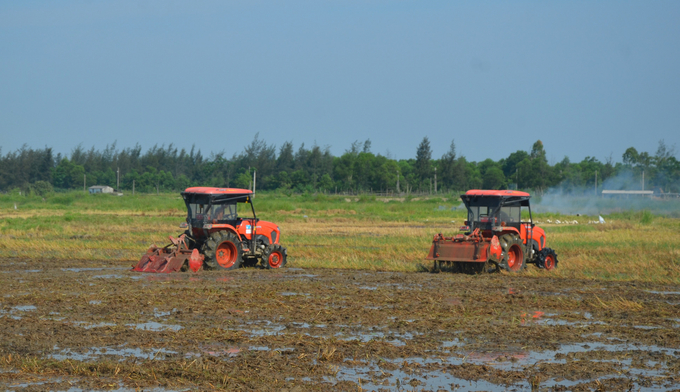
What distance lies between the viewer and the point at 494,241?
16.6m

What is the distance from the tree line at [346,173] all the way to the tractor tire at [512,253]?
60.8 m

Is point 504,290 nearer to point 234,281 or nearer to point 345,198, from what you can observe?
point 234,281

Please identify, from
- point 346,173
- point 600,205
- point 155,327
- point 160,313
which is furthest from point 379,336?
point 346,173

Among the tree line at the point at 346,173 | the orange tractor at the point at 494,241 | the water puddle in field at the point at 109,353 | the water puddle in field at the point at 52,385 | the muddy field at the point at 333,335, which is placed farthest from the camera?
the tree line at the point at 346,173

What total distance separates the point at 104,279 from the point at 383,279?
6042 mm

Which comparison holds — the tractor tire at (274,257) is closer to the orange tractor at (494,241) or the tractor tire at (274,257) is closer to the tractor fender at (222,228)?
the tractor fender at (222,228)

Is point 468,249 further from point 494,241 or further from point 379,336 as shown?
point 379,336

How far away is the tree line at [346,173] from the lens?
83.1 m

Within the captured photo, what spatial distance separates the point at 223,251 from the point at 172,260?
164cm

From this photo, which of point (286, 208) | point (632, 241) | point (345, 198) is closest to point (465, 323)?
point (632, 241)

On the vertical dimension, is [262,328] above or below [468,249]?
below

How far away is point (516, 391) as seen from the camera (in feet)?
21.3

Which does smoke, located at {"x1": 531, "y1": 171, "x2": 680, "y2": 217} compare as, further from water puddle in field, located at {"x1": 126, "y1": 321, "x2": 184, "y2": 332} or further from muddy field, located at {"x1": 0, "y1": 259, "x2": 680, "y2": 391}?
water puddle in field, located at {"x1": 126, "y1": 321, "x2": 184, "y2": 332}

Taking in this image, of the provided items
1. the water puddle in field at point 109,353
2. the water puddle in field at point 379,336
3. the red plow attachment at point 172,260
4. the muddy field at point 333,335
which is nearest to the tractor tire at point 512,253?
the muddy field at point 333,335
